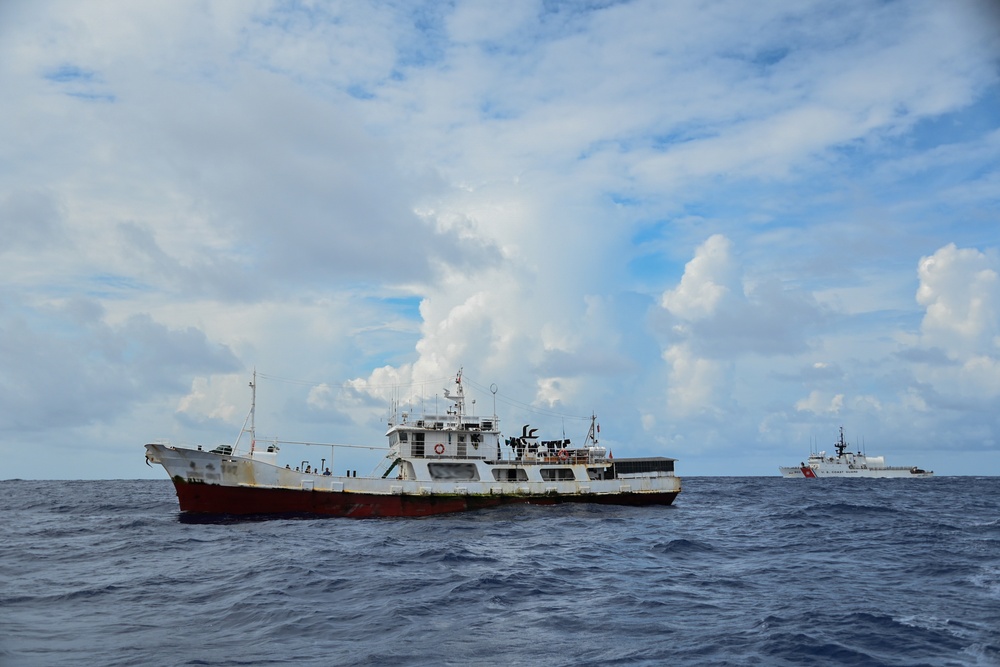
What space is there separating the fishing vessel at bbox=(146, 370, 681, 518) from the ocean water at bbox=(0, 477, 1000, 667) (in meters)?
3.35

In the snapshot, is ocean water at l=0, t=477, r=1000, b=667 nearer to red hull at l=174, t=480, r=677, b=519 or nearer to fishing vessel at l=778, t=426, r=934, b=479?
red hull at l=174, t=480, r=677, b=519

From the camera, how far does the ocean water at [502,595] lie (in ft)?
45.3

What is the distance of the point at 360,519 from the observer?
3875 centimetres

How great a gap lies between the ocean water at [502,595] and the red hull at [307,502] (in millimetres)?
2925

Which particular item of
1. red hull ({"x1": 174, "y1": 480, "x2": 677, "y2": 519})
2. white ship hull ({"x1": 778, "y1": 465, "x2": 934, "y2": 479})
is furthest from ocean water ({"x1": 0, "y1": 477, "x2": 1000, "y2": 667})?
white ship hull ({"x1": 778, "y1": 465, "x2": 934, "y2": 479})

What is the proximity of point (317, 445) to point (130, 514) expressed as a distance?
15922 mm

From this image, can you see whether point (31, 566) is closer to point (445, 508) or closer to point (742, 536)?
point (445, 508)

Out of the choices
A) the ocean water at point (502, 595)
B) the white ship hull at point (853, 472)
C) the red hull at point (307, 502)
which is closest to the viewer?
the ocean water at point (502, 595)

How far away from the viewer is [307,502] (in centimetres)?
3903

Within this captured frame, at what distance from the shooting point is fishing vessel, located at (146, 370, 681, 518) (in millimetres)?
38750

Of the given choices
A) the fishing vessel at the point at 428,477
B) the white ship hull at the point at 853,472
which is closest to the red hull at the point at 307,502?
the fishing vessel at the point at 428,477

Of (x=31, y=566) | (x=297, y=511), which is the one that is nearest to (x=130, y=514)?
(x=297, y=511)

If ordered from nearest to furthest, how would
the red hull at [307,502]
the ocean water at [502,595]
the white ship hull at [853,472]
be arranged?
the ocean water at [502,595], the red hull at [307,502], the white ship hull at [853,472]

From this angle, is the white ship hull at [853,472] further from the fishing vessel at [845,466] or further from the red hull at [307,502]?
the red hull at [307,502]
